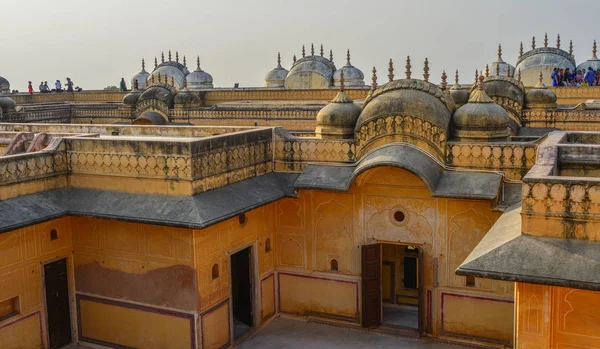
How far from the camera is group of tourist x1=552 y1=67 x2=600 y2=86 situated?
24222 millimetres

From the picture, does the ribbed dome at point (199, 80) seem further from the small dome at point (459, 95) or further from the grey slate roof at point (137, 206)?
the grey slate roof at point (137, 206)

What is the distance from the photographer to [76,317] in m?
10.7

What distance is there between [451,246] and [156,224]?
4666mm

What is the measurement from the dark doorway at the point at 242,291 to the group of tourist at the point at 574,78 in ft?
56.9

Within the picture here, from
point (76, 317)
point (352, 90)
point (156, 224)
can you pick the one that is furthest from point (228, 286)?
point (352, 90)

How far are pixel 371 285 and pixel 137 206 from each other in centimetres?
412

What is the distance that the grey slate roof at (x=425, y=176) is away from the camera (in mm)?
9680

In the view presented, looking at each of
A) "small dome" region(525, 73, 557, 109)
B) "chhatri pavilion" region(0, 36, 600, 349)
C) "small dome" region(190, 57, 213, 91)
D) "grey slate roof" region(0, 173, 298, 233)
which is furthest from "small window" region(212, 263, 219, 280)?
"small dome" region(190, 57, 213, 91)

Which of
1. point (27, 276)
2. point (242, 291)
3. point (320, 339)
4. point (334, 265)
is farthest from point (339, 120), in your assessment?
point (27, 276)

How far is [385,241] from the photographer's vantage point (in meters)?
10.9

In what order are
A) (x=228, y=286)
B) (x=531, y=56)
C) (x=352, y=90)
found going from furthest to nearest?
(x=531, y=56) < (x=352, y=90) < (x=228, y=286)

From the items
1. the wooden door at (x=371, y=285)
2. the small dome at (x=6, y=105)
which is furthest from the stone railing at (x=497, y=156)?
the small dome at (x=6, y=105)

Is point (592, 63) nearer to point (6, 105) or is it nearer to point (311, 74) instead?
point (311, 74)

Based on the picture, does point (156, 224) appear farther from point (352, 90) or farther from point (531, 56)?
point (531, 56)
